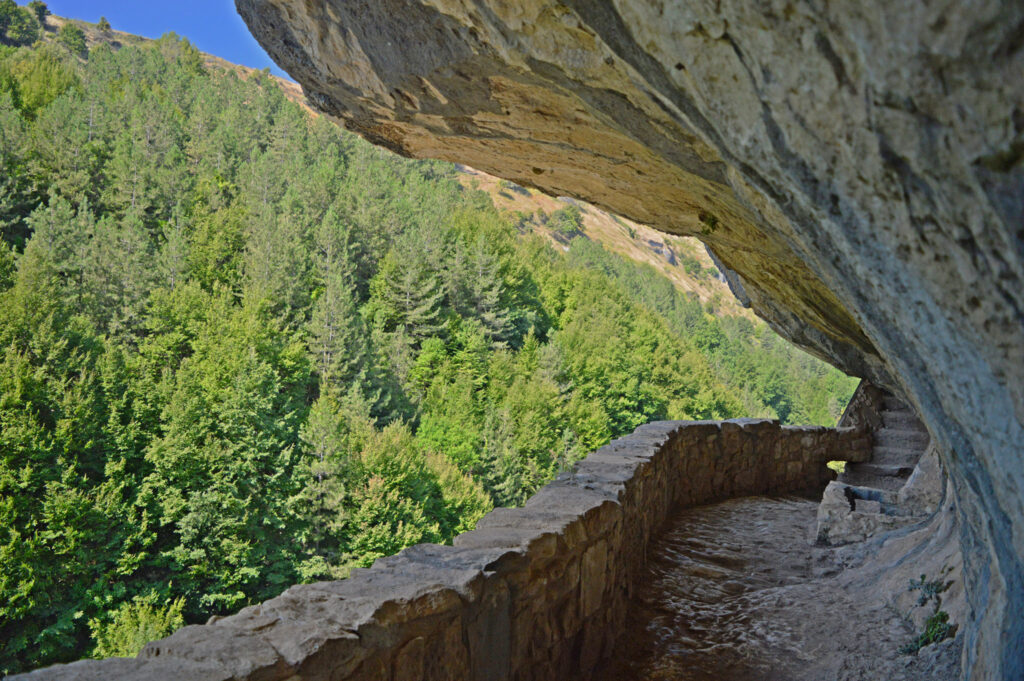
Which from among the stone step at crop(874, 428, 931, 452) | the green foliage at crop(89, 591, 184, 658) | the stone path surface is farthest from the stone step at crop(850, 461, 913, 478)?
the green foliage at crop(89, 591, 184, 658)

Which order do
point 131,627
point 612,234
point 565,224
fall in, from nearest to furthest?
point 131,627, point 565,224, point 612,234

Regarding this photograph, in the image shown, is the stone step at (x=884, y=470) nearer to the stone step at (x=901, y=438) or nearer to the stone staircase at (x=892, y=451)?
the stone staircase at (x=892, y=451)

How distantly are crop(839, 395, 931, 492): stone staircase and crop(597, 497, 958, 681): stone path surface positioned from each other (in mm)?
3473

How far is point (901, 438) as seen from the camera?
1011 centimetres

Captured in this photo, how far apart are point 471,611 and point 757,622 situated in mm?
2493

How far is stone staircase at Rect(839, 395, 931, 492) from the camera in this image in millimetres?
9289

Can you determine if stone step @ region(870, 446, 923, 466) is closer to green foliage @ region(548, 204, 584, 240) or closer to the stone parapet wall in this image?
the stone parapet wall

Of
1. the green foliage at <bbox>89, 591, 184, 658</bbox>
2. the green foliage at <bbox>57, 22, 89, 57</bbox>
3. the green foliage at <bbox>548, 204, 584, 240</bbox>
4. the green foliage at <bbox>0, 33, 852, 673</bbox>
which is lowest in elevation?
the green foliage at <bbox>89, 591, 184, 658</bbox>

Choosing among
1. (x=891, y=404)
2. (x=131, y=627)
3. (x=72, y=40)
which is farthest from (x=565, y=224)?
(x=891, y=404)

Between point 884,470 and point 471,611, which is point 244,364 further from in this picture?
point 471,611

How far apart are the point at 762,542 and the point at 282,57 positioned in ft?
17.3

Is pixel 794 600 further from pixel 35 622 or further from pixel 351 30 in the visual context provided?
→ pixel 35 622

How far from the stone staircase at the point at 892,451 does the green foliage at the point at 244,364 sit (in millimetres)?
22162

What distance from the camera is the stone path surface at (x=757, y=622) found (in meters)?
3.82
